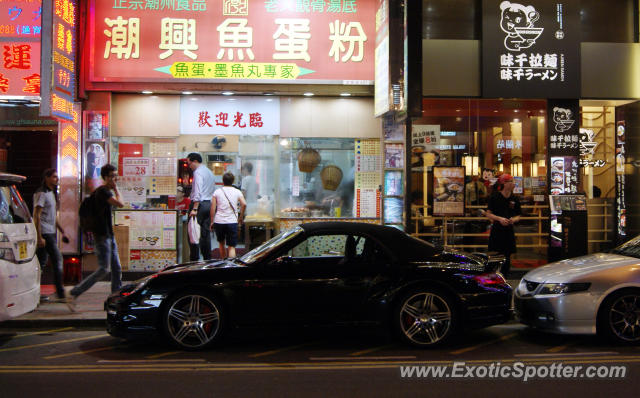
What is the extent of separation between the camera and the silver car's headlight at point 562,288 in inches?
254

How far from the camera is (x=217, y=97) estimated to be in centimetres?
1173

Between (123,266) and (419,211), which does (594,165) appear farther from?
(123,266)

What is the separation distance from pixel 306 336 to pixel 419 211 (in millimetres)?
5299

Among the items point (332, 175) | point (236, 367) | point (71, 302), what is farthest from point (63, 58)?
point (236, 367)

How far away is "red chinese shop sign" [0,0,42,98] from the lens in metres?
10.7

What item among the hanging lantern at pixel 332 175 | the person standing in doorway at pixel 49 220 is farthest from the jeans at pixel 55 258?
the hanging lantern at pixel 332 175

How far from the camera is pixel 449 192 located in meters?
11.3

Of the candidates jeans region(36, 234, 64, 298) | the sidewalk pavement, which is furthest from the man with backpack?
jeans region(36, 234, 64, 298)

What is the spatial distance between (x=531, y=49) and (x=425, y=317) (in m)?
7.21

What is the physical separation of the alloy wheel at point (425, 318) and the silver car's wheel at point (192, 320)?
2.00m

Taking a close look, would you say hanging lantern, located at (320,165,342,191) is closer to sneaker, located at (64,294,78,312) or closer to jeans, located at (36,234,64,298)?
jeans, located at (36,234,64,298)

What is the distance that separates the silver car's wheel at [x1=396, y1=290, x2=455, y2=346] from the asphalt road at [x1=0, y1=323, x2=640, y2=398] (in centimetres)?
17

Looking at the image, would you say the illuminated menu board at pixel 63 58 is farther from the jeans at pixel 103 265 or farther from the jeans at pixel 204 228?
the jeans at pixel 204 228

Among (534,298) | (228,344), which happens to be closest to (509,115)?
(534,298)
